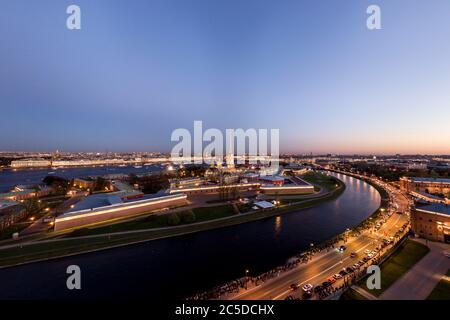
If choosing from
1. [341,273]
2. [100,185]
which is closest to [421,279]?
→ [341,273]

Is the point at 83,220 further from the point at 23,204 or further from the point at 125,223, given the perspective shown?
the point at 23,204

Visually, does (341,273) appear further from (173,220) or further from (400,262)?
(173,220)

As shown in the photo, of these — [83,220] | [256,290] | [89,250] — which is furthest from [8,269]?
[256,290]

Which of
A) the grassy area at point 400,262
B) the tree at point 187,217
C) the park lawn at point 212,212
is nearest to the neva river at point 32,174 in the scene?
the tree at point 187,217

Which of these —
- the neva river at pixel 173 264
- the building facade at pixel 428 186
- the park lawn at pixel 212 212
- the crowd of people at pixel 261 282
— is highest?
the building facade at pixel 428 186

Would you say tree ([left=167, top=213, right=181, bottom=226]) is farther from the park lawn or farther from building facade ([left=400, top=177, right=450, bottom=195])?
building facade ([left=400, top=177, right=450, bottom=195])

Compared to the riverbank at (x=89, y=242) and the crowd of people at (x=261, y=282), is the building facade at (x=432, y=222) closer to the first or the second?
the crowd of people at (x=261, y=282)

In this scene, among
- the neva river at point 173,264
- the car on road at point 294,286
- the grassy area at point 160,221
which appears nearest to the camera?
the car on road at point 294,286
